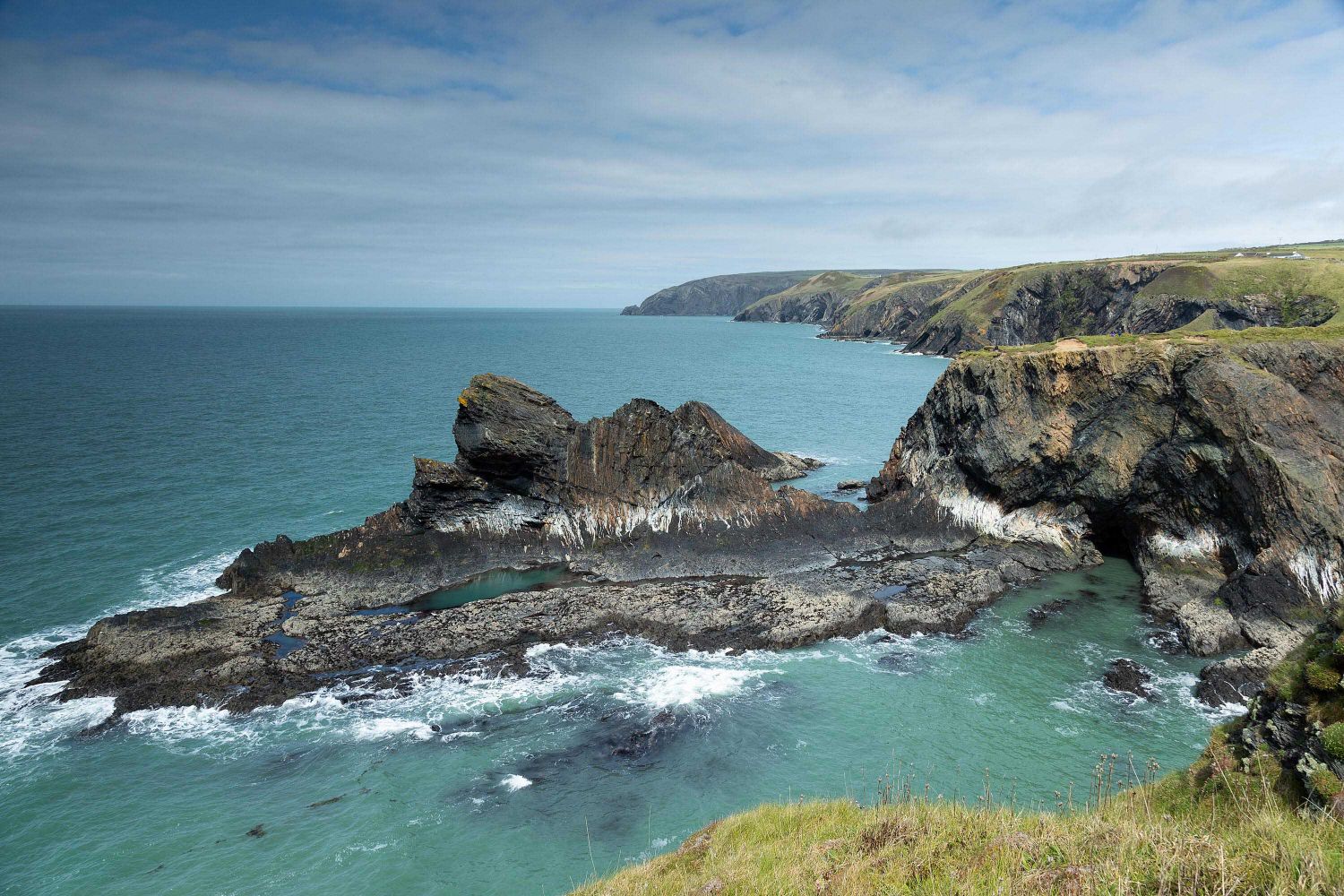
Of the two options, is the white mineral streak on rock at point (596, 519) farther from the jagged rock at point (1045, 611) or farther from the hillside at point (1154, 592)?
the jagged rock at point (1045, 611)

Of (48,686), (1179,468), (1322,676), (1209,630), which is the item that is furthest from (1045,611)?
(48,686)

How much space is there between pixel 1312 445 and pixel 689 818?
31.1 m

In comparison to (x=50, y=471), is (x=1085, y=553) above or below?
below

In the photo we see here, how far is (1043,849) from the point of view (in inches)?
352

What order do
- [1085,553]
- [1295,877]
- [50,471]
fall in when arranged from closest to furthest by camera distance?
[1295,877] → [1085,553] → [50,471]

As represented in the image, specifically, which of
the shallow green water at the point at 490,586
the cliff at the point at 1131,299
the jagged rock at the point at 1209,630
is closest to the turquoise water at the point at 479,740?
the jagged rock at the point at 1209,630

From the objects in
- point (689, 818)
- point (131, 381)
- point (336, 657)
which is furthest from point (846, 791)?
point (131, 381)

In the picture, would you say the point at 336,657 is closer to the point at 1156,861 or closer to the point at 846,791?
the point at 846,791

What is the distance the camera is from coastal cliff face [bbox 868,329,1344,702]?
2703cm

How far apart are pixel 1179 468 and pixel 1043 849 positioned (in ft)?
101

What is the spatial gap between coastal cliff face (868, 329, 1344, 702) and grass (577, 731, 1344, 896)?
15.7 metres

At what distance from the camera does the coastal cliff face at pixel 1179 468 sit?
27.0 m

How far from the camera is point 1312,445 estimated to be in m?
29.8

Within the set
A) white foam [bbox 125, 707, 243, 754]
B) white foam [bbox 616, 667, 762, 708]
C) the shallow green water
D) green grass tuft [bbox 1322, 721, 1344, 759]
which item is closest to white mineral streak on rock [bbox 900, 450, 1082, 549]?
white foam [bbox 616, 667, 762, 708]
